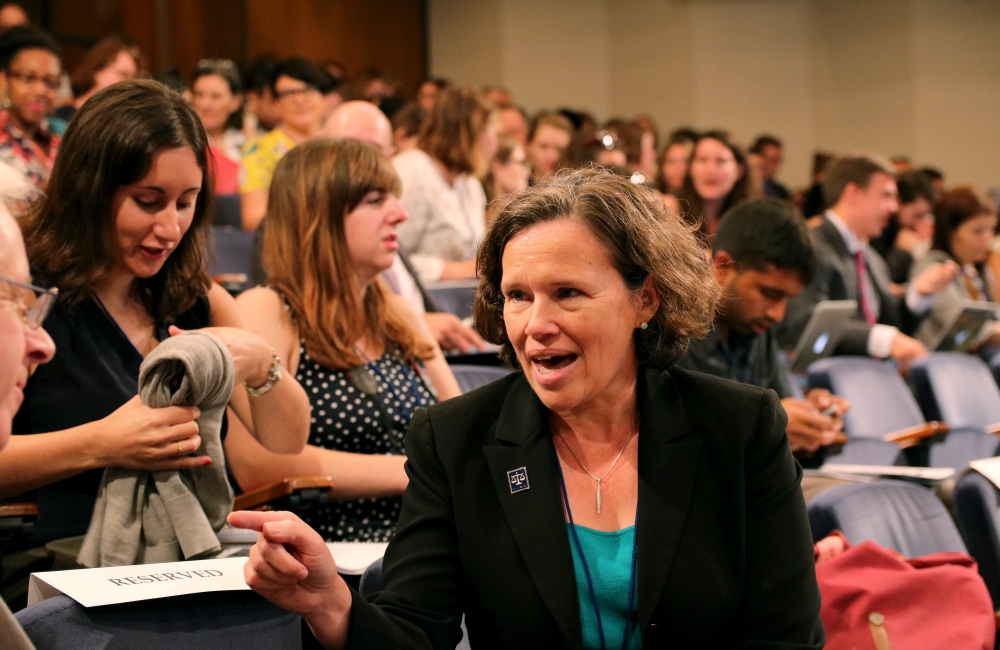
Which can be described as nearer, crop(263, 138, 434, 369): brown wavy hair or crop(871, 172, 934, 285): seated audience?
crop(263, 138, 434, 369): brown wavy hair

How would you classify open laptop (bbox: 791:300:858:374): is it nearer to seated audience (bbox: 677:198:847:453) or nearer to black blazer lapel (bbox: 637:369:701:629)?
seated audience (bbox: 677:198:847:453)

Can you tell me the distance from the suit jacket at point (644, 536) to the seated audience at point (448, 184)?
288 centimetres

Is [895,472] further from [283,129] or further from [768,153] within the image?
[768,153]

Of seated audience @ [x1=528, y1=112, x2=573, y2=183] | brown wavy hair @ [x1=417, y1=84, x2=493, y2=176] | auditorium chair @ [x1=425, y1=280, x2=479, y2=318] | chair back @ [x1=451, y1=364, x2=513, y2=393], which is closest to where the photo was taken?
chair back @ [x1=451, y1=364, x2=513, y2=393]

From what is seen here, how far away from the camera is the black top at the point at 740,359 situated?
2.91 meters

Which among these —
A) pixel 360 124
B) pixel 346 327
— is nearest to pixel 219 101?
pixel 360 124

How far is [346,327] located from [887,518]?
4.36 ft

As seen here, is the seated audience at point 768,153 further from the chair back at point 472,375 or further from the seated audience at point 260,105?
the chair back at point 472,375

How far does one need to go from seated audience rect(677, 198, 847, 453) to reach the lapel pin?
1365 millimetres

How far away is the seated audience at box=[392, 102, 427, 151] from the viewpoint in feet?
19.0

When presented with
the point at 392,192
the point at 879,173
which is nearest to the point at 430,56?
the point at 879,173

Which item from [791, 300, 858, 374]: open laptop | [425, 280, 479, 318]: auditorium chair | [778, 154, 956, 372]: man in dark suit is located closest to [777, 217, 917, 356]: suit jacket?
[778, 154, 956, 372]: man in dark suit

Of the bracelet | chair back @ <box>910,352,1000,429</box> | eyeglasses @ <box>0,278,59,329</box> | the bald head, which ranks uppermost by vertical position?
the bald head

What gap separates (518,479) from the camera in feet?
5.24
